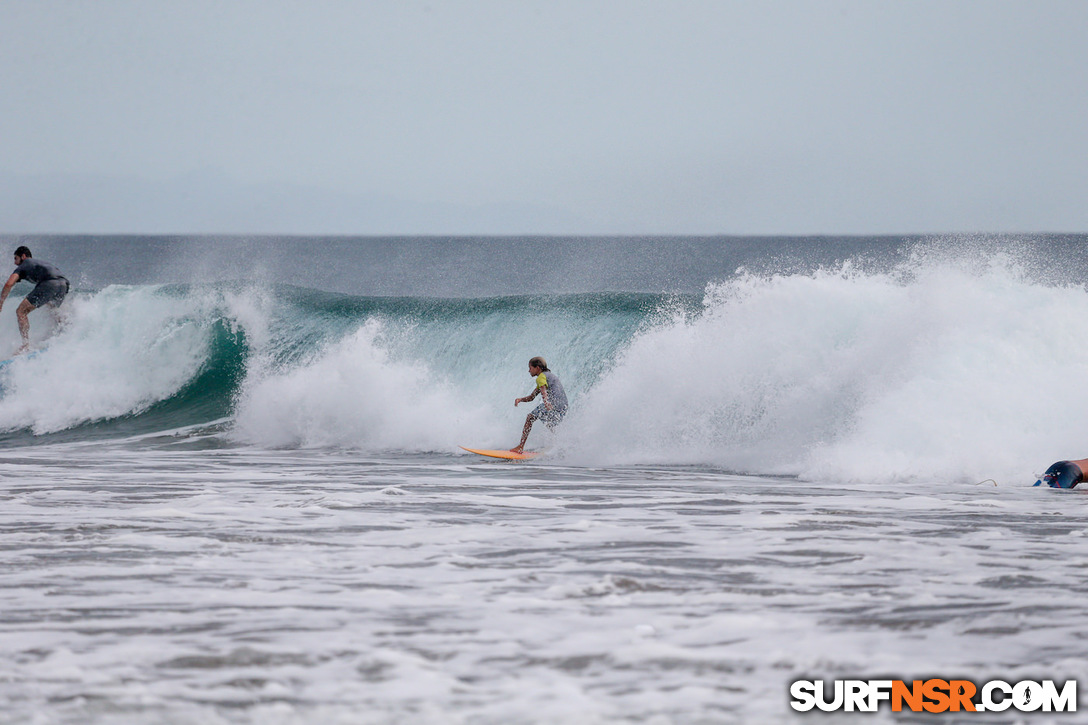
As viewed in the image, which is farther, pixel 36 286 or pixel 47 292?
pixel 47 292

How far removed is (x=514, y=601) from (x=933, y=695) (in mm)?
1995

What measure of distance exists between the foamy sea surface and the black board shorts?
954 cm

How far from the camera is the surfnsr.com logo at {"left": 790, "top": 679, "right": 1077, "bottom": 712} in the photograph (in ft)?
12.2

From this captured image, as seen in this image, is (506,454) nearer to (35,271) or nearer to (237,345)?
(237,345)

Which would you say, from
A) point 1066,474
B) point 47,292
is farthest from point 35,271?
point 1066,474

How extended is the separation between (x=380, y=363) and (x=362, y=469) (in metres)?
4.02

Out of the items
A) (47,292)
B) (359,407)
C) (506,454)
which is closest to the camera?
(506,454)

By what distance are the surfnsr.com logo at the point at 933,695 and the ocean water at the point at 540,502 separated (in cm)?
9

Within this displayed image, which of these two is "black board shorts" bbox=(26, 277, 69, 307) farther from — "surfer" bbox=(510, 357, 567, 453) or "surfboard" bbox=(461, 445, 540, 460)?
"surfer" bbox=(510, 357, 567, 453)

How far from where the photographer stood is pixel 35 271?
55.4 feet

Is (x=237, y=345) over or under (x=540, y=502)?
over

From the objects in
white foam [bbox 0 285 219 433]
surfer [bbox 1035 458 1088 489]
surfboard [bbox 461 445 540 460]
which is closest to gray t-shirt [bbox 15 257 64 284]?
white foam [bbox 0 285 219 433]

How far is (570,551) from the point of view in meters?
6.29

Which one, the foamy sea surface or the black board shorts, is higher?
the black board shorts
